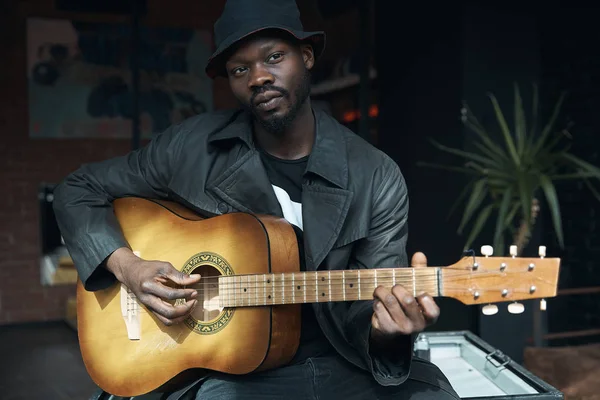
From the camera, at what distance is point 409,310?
1.80 meters

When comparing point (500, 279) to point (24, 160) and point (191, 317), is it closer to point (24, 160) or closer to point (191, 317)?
point (191, 317)

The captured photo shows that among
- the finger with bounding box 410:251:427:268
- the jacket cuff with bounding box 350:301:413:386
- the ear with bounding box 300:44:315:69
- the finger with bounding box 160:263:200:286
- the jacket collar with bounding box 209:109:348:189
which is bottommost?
the jacket cuff with bounding box 350:301:413:386

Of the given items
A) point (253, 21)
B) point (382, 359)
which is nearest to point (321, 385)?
point (382, 359)

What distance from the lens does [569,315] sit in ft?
16.6

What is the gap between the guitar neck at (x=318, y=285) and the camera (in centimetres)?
185

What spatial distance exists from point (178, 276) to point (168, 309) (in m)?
0.10

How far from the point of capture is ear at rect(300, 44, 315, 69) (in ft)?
7.65

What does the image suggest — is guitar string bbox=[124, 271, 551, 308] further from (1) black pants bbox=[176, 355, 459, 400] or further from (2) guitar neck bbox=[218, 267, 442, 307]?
(1) black pants bbox=[176, 355, 459, 400]

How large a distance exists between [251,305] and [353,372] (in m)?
0.41

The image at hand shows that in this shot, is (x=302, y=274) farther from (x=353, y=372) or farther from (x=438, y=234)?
(x=438, y=234)

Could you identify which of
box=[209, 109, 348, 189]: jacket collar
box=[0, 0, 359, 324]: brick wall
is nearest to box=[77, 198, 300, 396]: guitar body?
box=[209, 109, 348, 189]: jacket collar

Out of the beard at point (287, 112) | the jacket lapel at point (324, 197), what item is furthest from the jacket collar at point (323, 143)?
the beard at point (287, 112)

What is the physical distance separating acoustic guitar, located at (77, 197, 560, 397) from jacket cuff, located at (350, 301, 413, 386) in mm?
143

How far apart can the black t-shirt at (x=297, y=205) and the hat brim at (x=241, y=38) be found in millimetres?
327
